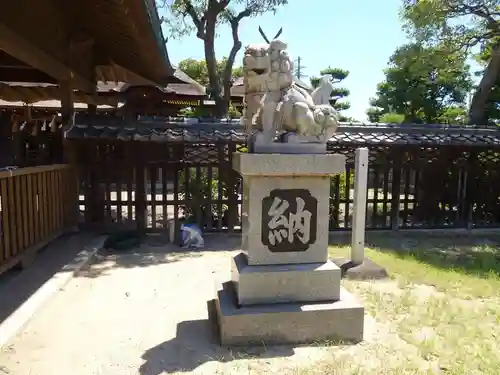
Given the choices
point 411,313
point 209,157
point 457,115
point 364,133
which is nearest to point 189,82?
point 209,157

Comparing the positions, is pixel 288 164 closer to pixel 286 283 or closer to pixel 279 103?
pixel 279 103

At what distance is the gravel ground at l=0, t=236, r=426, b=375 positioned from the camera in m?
3.08

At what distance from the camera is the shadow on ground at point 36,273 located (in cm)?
421

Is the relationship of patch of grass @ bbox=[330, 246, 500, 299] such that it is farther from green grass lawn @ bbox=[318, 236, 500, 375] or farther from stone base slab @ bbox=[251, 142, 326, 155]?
stone base slab @ bbox=[251, 142, 326, 155]

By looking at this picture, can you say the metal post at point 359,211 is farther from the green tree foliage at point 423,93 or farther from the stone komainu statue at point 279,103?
the green tree foliage at point 423,93

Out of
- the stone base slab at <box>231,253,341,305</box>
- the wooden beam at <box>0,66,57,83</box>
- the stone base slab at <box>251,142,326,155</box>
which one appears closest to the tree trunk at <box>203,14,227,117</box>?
the wooden beam at <box>0,66,57,83</box>

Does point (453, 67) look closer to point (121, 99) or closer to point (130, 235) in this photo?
point (130, 235)

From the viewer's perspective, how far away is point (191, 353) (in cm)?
329

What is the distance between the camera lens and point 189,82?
13922 millimetres

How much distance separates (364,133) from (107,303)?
240 inches

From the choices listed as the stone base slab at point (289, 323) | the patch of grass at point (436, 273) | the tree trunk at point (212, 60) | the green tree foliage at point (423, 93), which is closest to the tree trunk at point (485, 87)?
the patch of grass at point (436, 273)

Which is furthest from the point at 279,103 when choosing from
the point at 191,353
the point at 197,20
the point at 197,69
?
the point at 197,69

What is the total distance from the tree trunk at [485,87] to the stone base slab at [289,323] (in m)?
9.33

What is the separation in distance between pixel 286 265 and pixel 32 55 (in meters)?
4.23
